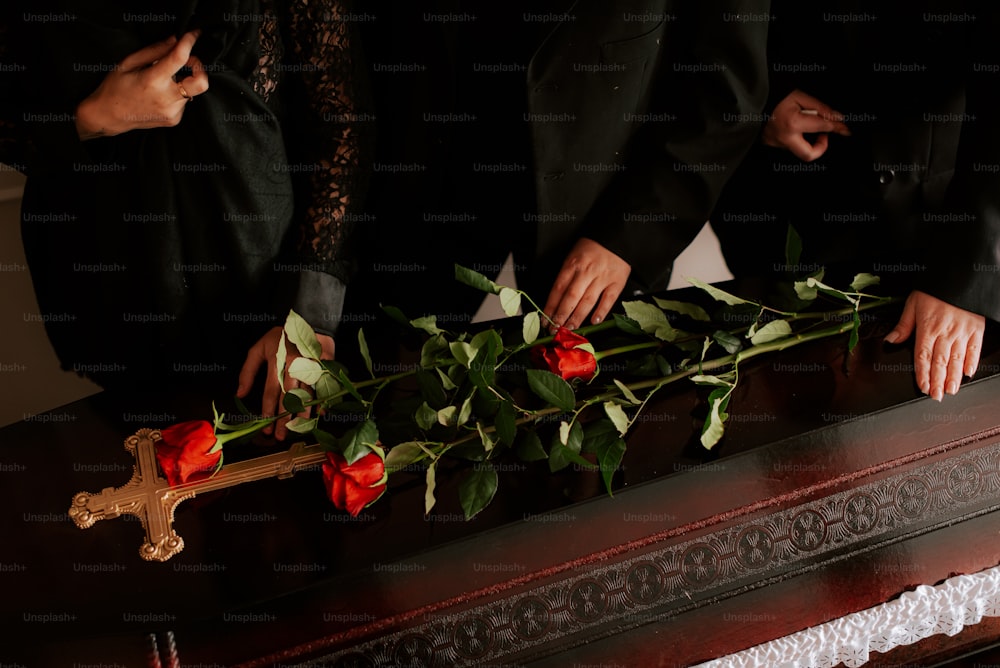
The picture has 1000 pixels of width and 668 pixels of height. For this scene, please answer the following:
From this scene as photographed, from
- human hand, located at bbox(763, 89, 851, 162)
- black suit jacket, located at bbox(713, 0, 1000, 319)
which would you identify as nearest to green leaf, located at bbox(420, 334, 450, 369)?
black suit jacket, located at bbox(713, 0, 1000, 319)

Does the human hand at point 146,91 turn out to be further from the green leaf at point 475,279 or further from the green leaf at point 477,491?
the green leaf at point 477,491

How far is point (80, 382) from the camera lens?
84.0 inches

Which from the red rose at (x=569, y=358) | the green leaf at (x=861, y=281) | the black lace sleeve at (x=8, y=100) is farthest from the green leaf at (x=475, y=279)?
the black lace sleeve at (x=8, y=100)

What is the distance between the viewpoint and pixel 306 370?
1.03m

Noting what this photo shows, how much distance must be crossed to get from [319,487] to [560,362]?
0.39m

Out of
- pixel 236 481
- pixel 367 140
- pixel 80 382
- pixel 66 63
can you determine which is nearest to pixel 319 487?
pixel 236 481

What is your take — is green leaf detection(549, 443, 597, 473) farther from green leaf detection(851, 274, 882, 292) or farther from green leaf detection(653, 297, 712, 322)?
green leaf detection(851, 274, 882, 292)

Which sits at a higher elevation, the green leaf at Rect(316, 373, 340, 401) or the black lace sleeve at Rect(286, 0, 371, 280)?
the black lace sleeve at Rect(286, 0, 371, 280)

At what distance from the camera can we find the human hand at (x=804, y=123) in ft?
4.75

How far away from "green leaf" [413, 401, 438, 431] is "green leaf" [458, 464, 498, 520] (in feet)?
0.29

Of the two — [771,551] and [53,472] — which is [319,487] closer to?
[53,472]

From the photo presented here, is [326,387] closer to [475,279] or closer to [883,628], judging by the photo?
[475,279]

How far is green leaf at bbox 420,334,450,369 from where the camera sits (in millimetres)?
1066

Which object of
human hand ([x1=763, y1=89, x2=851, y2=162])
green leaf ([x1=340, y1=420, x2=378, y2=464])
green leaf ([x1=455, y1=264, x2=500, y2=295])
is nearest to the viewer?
green leaf ([x1=340, y1=420, x2=378, y2=464])
